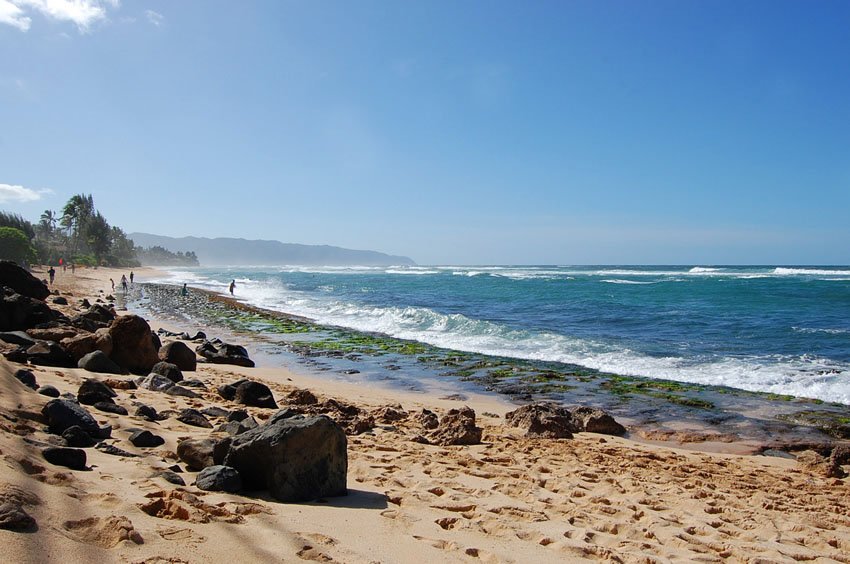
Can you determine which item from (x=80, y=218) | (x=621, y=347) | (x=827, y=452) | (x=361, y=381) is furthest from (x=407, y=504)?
(x=80, y=218)

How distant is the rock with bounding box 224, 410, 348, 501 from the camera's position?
439 centimetres

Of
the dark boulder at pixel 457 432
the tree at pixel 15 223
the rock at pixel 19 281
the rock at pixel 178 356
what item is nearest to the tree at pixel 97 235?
the tree at pixel 15 223

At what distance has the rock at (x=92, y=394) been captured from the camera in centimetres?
651

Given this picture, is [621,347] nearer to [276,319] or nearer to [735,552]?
[735,552]

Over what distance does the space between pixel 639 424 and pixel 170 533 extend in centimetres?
818

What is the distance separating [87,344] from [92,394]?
3855mm

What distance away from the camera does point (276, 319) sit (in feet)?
84.6

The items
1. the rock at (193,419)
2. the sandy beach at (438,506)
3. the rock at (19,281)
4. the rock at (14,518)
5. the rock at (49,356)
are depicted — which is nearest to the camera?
the rock at (14,518)

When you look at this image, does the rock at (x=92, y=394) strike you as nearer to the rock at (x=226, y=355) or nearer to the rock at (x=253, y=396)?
the rock at (x=253, y=396)

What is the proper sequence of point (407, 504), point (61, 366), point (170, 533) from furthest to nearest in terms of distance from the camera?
point (61, 366) → point (407, 504) → point (170, 533)

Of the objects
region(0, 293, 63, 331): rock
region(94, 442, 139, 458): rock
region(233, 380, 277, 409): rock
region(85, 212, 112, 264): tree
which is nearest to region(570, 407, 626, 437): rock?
region(233, 380, 277, 409): rock

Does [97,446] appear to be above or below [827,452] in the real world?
above

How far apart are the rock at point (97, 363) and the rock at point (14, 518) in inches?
283

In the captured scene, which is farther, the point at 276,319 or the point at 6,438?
the point at 276,319
